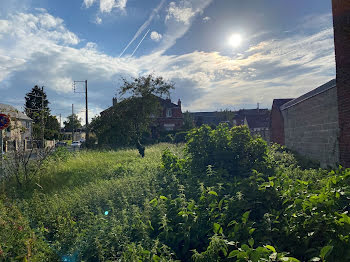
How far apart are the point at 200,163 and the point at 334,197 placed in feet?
11.1

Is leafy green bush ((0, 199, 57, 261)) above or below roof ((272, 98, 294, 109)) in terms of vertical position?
below

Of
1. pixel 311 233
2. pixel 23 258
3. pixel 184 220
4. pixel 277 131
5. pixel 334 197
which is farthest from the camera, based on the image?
pixel 277 131

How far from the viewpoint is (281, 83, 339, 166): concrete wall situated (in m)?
7.57

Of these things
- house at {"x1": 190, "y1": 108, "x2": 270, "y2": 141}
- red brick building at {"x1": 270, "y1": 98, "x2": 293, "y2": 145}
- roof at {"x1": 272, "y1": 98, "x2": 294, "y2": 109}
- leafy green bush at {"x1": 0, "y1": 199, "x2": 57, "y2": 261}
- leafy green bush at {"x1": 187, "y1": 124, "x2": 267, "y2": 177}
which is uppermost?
house at {"x1": 190, "y1": 108, "x2": 270, "y2": 141}

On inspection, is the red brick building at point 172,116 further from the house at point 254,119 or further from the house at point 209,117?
the house at point 209,117

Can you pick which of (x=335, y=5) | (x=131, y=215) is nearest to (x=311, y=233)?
(x=131, y=215)

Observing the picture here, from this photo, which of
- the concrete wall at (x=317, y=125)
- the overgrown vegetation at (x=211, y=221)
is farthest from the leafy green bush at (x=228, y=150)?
the concrete wall at (x=317, y=125)

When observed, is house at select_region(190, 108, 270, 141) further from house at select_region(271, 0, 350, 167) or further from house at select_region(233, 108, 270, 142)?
house at select_region(271, 0, 350, 167)

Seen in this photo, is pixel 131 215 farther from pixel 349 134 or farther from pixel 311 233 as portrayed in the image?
pixel 349 134

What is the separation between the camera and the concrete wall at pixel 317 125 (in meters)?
7.57

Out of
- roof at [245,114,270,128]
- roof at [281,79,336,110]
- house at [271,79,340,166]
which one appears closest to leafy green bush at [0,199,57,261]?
house at [271,79,340,166]

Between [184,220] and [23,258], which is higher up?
[184,220]

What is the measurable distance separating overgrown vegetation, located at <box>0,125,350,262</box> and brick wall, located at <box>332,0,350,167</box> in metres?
1.59

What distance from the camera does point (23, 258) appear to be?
3066 millimetres
